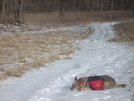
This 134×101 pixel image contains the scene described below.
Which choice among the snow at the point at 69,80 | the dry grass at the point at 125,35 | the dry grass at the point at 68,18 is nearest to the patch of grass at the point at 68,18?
the dry grass at the point at 68,18

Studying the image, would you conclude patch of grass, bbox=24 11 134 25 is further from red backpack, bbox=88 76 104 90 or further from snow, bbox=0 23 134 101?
red backpack, bbox=88 76 104 90

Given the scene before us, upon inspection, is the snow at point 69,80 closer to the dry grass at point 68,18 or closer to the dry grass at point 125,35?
the dry grass at point 125,35

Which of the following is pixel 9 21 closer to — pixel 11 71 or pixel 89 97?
pixel 11 71

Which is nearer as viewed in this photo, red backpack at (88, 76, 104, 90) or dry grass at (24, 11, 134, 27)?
red backpack at (88, 76, 104, 90)

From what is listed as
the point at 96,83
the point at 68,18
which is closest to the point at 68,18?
the point at 68,18

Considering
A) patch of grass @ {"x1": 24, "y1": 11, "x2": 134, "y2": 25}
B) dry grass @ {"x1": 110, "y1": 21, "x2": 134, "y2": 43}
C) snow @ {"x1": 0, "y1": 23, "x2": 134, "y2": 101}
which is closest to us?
snow @ {"x1": 0, "y1": 23, "x2": 134, "y2": 101}

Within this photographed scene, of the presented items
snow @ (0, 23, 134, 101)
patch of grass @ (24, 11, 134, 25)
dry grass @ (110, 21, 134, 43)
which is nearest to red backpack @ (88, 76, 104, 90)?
snow @ (0, 23, 134, 101)

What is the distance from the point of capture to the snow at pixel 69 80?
171 inches

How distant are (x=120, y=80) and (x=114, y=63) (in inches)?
89.0

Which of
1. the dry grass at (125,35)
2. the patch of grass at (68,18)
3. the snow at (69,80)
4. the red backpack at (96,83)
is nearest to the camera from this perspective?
the snow at (69,80)

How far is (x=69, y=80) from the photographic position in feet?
18.5

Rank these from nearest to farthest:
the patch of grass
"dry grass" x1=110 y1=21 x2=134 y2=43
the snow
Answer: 1. the snow
2. "dry grass" x1=110 y1=21 x2=134 y2=43
3. the patch of grass

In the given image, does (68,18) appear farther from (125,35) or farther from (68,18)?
(125,35)

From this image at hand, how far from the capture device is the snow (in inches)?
171
